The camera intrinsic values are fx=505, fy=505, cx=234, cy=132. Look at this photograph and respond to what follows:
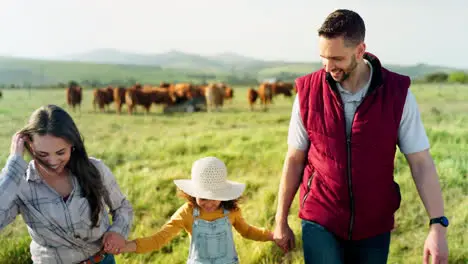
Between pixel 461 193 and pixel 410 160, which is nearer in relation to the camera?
pixel 410 160

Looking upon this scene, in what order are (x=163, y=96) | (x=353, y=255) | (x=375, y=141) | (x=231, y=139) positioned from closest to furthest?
(x=375, y=141) → (x=353, y=255) → (x=231, y=139) → (x=163, y=96)

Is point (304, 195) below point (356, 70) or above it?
below

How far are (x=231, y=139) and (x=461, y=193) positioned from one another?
7.04m

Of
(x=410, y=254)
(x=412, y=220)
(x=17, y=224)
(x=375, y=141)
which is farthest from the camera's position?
(x=17, y=224)

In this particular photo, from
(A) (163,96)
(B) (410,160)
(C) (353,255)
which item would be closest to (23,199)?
(C) (353,255)

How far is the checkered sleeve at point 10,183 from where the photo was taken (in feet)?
9.75

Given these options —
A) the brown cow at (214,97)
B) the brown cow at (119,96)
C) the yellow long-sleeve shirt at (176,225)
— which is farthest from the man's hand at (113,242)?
the brown cow at (119,96)

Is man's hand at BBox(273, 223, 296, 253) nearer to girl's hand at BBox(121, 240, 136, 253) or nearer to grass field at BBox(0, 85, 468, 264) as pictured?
girl's hand at BBox(121, 240, 136, 253)

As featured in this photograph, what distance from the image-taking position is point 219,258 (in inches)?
134

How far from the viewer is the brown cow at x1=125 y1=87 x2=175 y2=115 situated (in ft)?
105

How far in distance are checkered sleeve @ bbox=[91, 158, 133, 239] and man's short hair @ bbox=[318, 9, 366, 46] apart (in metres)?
1.67

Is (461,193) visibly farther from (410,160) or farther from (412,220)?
(410,160)

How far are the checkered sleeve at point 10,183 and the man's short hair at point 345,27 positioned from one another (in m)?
1.96

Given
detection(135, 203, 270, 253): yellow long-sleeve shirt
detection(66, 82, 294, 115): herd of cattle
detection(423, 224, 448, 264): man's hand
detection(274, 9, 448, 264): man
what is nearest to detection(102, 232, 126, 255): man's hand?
detection(135, 203, 270, 253): yellow long-sleeve shirt
